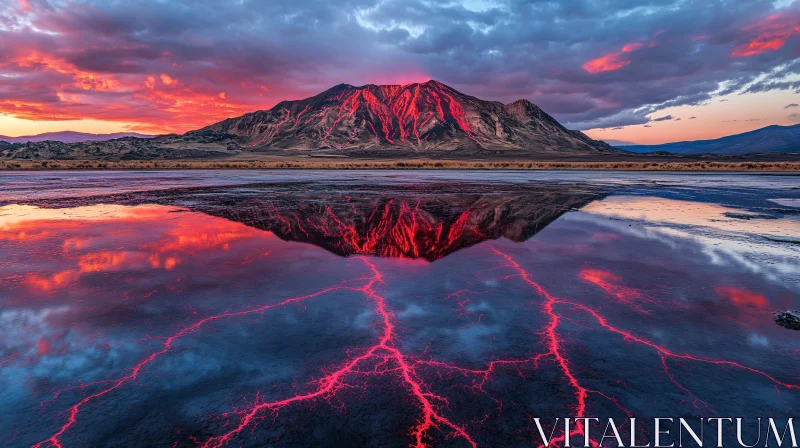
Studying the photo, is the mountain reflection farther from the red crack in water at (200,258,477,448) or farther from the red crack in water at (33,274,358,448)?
the red crack in water at (200,258,477,448)

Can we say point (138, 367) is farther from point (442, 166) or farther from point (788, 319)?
point (442, 166)

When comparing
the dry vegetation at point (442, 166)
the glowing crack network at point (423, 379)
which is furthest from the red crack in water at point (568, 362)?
the dry vegetation at point (442, 166)

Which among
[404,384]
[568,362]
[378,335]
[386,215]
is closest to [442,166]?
Result: [386,215]

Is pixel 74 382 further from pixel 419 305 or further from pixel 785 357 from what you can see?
pixel 785 357

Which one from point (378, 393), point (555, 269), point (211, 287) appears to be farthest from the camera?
point (555, 269)

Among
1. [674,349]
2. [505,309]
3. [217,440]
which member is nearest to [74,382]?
[217,440]

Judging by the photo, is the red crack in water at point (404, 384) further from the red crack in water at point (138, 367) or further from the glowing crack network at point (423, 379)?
the red crack in water at point (138, 367)

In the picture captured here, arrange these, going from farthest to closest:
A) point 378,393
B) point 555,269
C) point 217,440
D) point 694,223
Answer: point 694,223, point 555,269, point 378,393, point 217,440
